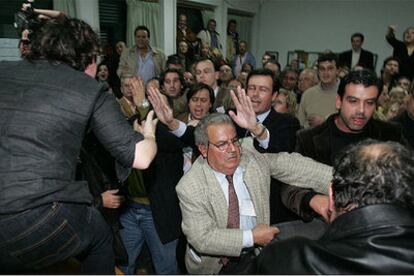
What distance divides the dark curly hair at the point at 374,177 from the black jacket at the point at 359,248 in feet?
0.17

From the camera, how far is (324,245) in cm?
86

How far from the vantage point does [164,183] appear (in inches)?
88.2

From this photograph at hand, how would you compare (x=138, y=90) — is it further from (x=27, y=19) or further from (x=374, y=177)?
(x=374, y=177)

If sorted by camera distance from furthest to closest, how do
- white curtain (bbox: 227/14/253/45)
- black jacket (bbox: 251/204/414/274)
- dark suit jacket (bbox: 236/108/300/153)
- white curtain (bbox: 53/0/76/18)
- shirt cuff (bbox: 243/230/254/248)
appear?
white curtain (bbox: 227/14/253/45) → white curtain (bbox: 53/0/76/18) → dark suit jacket (bbox: 236/108/300/153) → shirt cuff (bbox: 243/230/254/248) → black jacket (bbox: 251/204/414/274)

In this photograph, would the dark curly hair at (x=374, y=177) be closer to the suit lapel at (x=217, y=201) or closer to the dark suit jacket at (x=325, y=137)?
the suit lapel at (x=217, y=201)

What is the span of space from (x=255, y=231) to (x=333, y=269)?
2.60 ft

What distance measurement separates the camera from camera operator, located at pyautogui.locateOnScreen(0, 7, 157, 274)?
4.01 feet

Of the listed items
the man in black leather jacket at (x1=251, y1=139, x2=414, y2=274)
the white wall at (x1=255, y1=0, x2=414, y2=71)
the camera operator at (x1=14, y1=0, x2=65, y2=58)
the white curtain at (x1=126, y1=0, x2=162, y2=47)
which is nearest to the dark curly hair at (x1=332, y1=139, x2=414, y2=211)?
the man in black leather jacket at (x1=251, y1=139, x2=414, y2=274)

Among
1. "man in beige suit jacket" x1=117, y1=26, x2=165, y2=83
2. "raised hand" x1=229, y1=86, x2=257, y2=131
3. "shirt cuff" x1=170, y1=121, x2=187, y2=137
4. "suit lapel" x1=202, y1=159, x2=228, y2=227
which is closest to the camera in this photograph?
"suit lapel" x1=202, y1=159, x2=228, y2=227

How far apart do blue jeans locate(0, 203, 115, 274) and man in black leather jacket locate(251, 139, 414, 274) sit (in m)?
0.71

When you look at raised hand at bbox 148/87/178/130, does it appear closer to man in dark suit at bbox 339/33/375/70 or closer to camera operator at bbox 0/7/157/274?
camera operator at bbox 0/7/157/274

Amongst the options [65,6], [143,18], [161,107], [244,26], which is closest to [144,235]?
[161,107]

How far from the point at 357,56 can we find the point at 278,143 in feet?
19.1

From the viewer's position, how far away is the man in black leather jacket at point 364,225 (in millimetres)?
796
